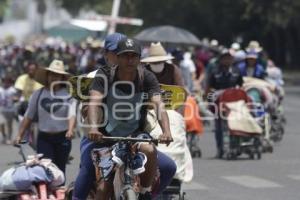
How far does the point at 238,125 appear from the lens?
17.8 meters

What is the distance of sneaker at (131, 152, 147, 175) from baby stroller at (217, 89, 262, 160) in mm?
9017

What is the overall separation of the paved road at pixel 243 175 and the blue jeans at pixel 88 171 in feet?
12.0

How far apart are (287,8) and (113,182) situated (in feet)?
152

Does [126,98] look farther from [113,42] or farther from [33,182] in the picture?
[33,182]

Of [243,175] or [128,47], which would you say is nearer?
[128,47]

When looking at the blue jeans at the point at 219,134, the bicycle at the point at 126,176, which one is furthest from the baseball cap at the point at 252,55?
the bicycle at the point at 126,176

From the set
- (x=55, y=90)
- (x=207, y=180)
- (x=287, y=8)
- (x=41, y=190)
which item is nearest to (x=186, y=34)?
(x=207, y=180)

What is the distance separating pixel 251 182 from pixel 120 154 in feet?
20.0

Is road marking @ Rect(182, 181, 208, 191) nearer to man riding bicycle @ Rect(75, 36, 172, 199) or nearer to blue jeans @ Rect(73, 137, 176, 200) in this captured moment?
blue jeans @ Rect(73, 137, 176, 200)

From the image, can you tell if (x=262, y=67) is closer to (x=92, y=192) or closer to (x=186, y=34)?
(x=186, y=34)

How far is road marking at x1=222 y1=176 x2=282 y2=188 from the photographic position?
14.3m

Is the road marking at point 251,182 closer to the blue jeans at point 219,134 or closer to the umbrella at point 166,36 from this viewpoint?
the blue jeans at point 219,134

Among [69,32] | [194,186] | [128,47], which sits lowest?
[194,186]

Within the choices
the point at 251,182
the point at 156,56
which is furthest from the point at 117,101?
the point at 251,182
